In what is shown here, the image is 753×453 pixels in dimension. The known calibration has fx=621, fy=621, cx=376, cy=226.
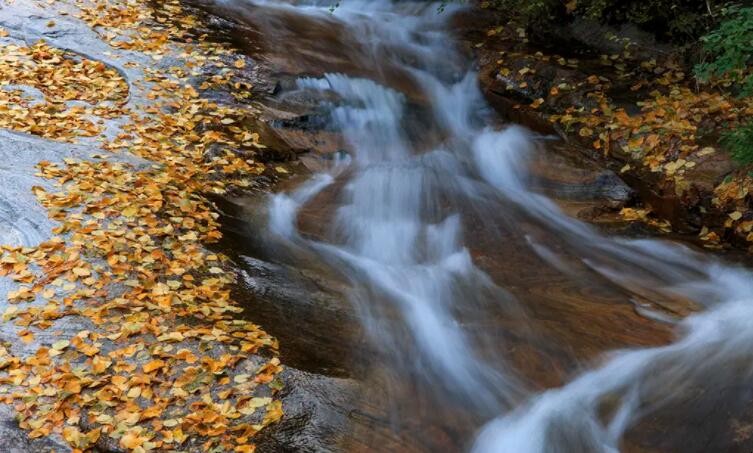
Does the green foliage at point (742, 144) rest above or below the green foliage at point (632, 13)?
below

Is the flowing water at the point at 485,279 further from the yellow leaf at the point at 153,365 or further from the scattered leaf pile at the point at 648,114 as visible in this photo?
the yellow leaf at the point at 153,365

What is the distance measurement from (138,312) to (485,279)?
10.3 ft

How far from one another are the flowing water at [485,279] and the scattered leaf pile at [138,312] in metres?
0.95

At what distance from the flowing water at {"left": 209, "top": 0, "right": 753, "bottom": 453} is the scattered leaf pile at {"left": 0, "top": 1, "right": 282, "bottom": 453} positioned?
953mm

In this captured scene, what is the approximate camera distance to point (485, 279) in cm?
598

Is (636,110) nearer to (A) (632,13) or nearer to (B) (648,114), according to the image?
(B) (648,114)

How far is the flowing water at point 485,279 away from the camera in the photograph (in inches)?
179

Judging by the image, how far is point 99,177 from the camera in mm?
5887

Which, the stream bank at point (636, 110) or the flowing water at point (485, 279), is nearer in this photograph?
the flowing water at point (485, 279)

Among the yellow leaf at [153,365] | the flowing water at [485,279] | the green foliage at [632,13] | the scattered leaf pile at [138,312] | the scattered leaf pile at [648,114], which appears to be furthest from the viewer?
the green foliage at [632,13]

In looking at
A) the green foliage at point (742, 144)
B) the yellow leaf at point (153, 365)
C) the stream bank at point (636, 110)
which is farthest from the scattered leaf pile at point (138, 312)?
the green foliage at point (742, 144)

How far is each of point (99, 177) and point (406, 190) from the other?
11.1 feet

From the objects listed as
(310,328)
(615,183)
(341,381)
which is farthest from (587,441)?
(615,183)

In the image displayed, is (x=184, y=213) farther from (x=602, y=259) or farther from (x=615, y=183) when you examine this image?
(x=615, y=183)
